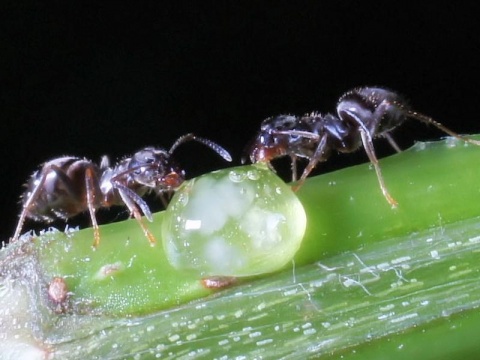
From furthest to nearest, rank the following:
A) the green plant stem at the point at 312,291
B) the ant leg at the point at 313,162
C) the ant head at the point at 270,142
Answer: the ant head at the point at 270,142 → the ant leg at the point at 313,162 → the green plant stem at the point at 312,291

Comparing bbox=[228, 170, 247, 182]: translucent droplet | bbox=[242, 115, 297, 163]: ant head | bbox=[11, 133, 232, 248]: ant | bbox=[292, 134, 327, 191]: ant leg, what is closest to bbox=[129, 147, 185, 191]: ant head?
bbox=[11, 133, 232, 248]: ant

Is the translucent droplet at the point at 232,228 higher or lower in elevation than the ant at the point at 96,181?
higher

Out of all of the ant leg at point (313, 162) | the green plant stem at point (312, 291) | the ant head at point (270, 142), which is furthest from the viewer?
the ant head at point (270, 142)

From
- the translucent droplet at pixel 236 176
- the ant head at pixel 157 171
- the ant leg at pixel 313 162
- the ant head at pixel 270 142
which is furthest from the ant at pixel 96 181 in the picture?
the translucent droplet at pixel 236 176

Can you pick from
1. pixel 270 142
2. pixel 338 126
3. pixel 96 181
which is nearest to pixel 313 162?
pixel 270 142

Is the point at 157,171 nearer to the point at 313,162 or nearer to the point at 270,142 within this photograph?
the point at 270,142

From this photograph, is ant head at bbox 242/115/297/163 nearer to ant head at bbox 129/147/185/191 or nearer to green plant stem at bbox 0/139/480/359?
ant head at bbox 129/147/185/191

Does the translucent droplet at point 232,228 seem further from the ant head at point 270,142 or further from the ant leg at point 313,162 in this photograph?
the ant head at point 270,142

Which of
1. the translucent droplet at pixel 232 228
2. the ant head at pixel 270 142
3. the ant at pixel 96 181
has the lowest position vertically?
the ant at pixel 96 181
